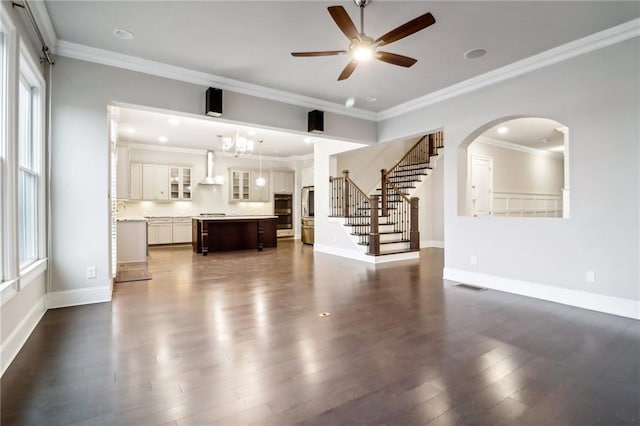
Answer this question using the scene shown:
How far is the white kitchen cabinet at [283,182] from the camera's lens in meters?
11.7

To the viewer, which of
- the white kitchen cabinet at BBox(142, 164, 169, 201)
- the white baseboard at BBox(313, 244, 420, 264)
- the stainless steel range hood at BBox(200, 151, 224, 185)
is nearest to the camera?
the white baseboard at BBox(313, 244, 420, 264)

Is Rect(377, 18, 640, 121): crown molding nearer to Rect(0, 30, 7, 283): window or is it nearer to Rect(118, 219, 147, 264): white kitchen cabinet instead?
Rect(0, 30, 7, 283): window

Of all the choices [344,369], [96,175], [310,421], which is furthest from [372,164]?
[310,421]

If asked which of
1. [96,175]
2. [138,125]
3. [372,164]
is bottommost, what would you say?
[96,175]

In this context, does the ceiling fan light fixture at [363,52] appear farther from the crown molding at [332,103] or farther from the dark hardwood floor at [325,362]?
the dark hardwood floor at [325,362]

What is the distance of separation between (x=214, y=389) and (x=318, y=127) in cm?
425

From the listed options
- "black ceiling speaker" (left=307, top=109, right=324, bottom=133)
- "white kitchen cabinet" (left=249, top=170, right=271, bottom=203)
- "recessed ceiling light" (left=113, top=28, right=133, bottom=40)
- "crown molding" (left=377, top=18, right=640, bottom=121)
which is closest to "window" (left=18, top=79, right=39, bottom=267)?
"recessed ceiling light" (left=113, top=28, right=133, bottom=40)

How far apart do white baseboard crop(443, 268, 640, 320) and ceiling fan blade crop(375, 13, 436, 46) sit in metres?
3.34

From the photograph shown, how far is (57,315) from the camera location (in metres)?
3.34

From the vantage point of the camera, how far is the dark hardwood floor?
1.77m

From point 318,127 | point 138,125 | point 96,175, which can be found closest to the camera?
point 96,175

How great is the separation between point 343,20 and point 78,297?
400cm

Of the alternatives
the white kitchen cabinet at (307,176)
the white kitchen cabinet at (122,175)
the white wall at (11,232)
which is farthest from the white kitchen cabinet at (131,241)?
the white kitchen cabinet at (307,176)

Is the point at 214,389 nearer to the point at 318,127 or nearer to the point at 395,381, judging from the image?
Result: the point at 395,381
